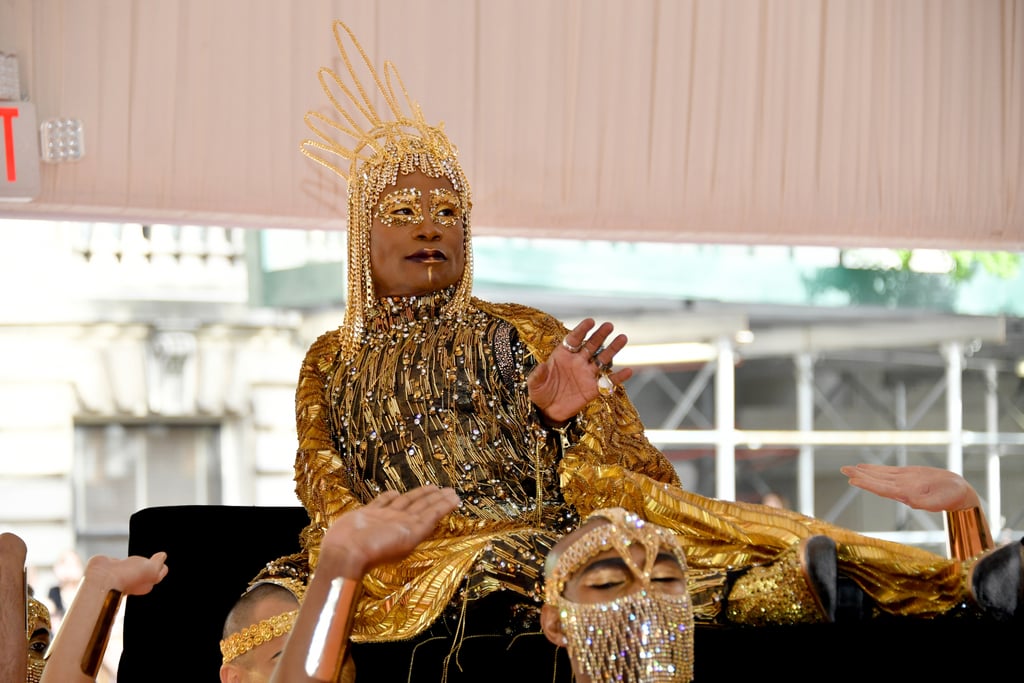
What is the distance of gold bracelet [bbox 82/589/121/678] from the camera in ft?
10.0

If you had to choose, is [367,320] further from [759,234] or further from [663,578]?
[759,234]

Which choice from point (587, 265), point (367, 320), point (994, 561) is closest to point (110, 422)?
point (587, 265)

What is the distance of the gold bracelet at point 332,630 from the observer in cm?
237

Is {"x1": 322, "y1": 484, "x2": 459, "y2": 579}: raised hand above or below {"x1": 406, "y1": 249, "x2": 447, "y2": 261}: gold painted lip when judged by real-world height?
below

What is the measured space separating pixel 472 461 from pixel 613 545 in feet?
4.12

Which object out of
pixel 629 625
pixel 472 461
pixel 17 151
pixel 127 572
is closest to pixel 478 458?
pixel 472 461

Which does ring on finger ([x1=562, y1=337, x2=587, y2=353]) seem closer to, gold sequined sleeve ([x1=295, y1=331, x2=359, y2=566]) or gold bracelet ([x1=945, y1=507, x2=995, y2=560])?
gold sequined sleeve ([x1=295, y1=331, x2=359, y2=566])

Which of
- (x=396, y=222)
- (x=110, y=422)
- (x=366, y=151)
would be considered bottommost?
(x=110, y=422)

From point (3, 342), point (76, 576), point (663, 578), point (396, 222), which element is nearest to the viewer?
point (663, 578)

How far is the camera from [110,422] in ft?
28.7

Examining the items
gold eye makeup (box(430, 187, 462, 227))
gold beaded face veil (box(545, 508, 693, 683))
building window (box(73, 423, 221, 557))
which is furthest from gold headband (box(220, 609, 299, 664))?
building window (box(73, 423, 221, 557))

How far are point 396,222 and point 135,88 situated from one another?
1666mm

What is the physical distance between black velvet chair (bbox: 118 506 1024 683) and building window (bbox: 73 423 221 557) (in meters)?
4.71

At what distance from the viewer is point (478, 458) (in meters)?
3.57
